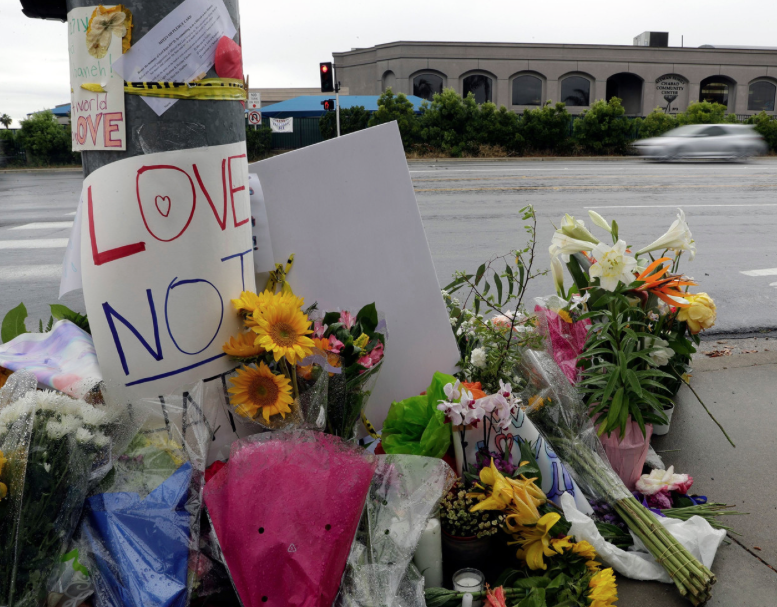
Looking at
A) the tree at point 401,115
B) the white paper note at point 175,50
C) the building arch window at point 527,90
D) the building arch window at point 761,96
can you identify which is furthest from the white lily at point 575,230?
the building arch window at point 761,96

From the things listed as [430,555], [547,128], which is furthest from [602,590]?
[547,128]

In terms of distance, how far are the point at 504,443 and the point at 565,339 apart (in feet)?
2.35

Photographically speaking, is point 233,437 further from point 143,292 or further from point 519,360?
point 519,360

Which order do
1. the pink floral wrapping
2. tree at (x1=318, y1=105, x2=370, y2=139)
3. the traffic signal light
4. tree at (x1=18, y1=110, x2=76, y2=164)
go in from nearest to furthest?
the pink floral wrapping, the traffic signal light, tree at (x1=18, y1=110, x2=76, y2=164), tree at (x1=318, y1=105, x2=370, y2=139)

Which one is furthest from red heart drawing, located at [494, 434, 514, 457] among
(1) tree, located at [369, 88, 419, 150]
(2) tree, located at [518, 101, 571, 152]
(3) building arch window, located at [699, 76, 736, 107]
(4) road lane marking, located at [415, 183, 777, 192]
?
(3) building arch window, located at [699, 76, 736, 107]

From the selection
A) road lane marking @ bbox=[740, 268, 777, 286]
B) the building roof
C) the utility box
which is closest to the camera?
road lane marking @ bbox=[740, 268, 777, 286]

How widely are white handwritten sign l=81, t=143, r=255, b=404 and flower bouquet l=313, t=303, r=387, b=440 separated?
385 millimetres

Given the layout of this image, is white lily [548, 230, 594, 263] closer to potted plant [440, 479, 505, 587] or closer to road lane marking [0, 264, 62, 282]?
potted plant [440, 479, 505, 587]

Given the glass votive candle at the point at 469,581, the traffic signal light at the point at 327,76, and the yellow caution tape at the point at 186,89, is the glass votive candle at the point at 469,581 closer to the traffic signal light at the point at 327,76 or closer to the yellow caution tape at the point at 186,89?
the yellow caution tape at the point at 186,89

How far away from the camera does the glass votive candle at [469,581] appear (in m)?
2.07

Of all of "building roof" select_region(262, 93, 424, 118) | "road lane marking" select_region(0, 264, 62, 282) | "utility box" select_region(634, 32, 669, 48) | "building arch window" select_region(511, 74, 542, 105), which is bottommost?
"road lane marking" select_region(0, 264, 62, 282)

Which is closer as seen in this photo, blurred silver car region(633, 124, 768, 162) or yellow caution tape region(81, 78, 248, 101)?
yellow caution tape region(81, 78, 248, 101)

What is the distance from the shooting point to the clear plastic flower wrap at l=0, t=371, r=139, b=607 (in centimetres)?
162

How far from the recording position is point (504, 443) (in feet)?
7.73
